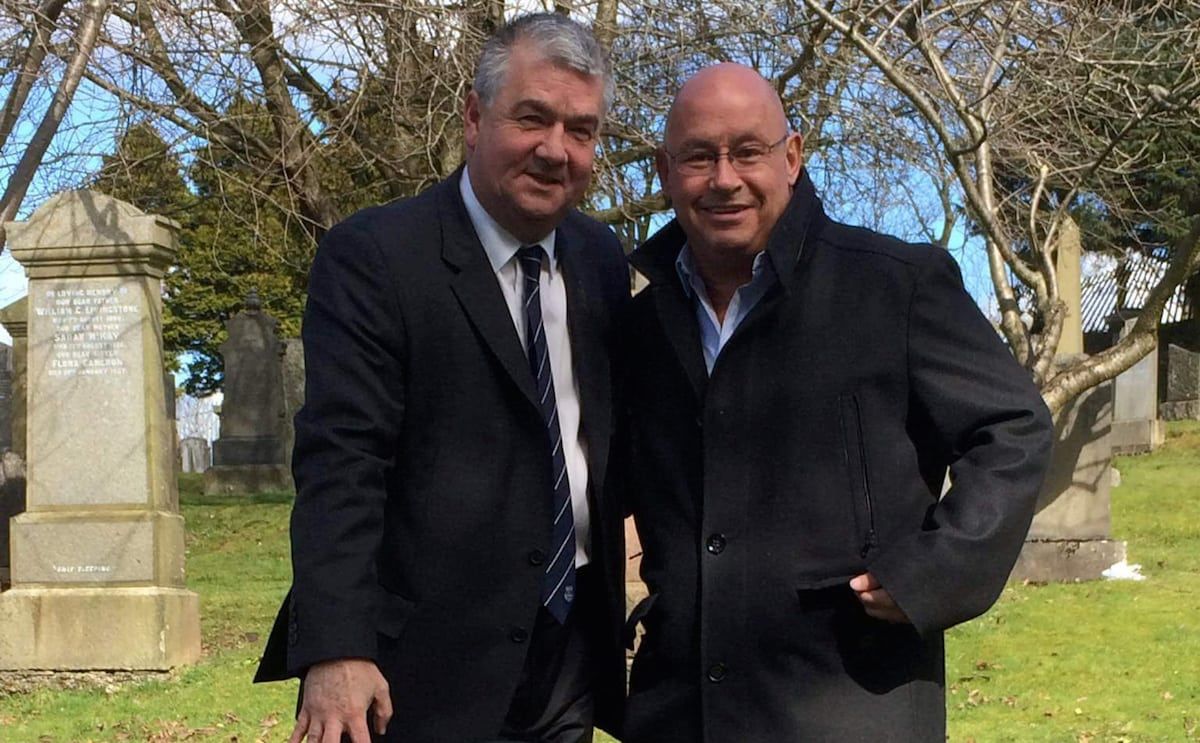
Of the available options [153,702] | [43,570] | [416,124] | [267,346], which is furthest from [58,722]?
[267,346]

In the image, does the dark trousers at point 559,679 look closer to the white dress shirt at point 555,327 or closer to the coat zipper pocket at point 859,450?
the white dress shirt at point 555,327

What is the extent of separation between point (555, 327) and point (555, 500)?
0.34 m

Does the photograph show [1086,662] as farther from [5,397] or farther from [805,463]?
[5,397]

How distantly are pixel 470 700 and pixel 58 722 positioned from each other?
589 cm

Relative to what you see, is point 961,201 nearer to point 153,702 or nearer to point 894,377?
point 153,702

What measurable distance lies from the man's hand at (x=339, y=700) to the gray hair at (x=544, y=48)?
41.9 inches

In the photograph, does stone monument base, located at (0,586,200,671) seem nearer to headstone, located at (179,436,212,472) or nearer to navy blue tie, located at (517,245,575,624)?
navy blue tie, located at (517,245,575,624)

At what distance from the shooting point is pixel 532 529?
259 cm

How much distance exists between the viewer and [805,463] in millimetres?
2475

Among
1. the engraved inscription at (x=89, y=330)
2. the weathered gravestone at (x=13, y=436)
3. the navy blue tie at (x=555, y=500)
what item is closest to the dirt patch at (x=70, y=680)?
the weathered gravestone at (x=13, y=436)

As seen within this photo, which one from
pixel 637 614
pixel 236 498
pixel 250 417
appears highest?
pixel 250 417

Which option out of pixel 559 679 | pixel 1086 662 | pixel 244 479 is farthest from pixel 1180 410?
pixel 559 679

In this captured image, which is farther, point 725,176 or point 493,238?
point 493,238

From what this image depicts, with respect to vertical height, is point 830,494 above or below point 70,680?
above
